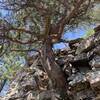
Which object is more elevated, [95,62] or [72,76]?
[95,62]

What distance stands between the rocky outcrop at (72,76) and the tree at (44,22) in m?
0.32

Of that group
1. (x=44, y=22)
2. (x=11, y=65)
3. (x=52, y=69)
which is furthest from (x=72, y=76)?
(x=11, y=65)

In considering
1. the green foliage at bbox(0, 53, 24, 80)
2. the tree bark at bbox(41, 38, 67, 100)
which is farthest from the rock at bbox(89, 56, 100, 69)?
the green foliage at bbox(0, 53, 24, 80)

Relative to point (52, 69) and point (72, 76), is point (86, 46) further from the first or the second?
point (52, 69)

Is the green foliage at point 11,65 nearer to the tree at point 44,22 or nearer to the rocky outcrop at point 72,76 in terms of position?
the rocky outcrop at point 72,76

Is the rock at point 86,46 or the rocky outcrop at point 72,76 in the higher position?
the rock at point 86,46

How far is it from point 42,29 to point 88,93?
7.03ft

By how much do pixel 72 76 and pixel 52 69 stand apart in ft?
1.89

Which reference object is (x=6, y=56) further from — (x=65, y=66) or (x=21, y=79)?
(x=65, y=66)

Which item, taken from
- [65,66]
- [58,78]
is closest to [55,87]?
[58,78]

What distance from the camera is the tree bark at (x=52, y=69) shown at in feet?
22.8

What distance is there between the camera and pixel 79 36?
8.50 m

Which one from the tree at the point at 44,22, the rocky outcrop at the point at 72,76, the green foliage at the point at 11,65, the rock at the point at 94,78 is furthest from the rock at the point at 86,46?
the green foliage at the point at 11,65

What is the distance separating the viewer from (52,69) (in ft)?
23.3
